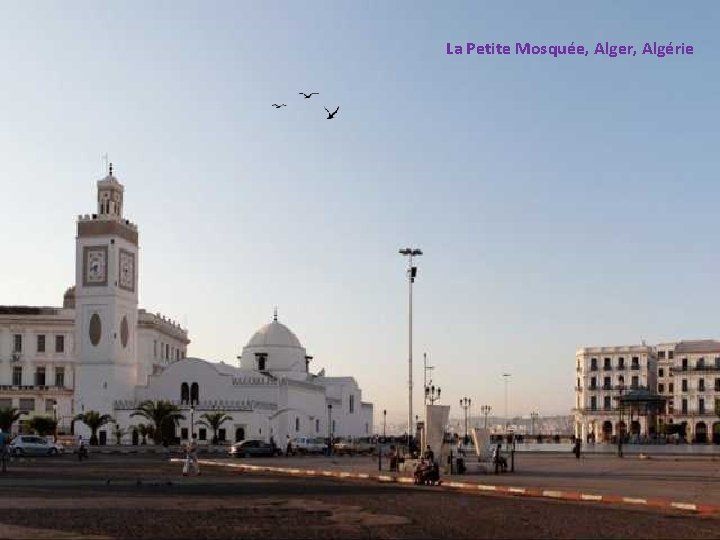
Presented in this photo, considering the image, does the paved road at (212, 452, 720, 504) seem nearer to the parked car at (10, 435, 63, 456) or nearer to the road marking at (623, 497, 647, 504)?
the road marking at (623, 497, 647, 504)

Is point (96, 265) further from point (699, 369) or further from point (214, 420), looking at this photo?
point (699, 369)

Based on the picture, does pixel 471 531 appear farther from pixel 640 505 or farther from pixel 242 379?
pixel 242 379

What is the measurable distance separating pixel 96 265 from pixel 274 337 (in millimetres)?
22883

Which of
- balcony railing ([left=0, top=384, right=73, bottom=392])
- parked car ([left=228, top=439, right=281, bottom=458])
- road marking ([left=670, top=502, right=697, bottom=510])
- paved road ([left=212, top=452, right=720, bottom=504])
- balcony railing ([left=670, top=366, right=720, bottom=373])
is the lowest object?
parked car ([left=228, top=439, right=281, bottom=458])

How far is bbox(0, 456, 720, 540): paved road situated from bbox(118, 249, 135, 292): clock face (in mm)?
59873

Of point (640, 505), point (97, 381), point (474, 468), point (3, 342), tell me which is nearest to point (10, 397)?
point (3, 342)

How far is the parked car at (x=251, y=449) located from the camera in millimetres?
64125

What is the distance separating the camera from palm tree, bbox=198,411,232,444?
82.4m

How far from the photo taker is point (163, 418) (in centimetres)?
8169

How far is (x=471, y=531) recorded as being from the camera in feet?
62.5

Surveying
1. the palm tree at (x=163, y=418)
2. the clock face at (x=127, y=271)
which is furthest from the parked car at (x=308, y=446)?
the clock face at (x=127, y=271)

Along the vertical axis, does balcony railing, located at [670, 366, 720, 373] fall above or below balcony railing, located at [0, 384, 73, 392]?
above

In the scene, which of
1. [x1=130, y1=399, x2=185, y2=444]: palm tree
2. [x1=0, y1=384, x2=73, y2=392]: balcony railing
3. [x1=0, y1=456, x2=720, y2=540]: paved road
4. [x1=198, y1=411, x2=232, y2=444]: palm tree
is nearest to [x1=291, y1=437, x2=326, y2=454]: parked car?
[x1=198, y1=411, x2=232, y2=444]: palm tree

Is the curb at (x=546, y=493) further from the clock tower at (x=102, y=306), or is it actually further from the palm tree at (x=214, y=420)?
the clock tower at (x=102, y=306)
